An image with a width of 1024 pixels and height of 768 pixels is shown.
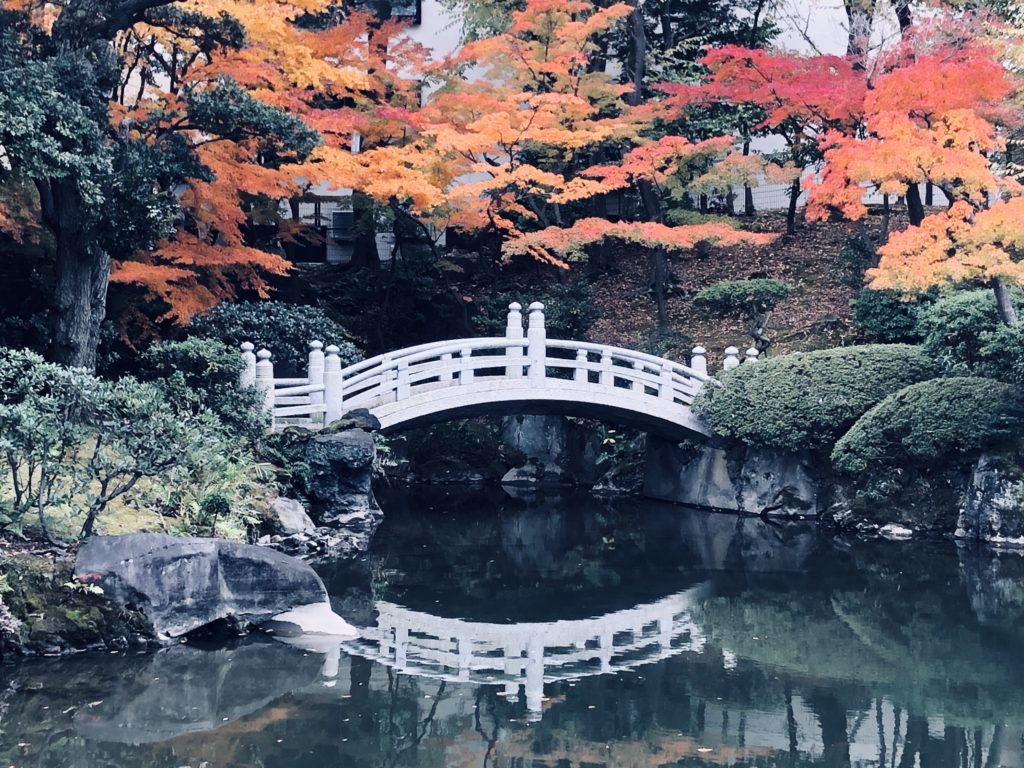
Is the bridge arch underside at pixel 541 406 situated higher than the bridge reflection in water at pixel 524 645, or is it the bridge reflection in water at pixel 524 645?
the bridge arch underside at pixel 541 406

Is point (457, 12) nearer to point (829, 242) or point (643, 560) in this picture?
point (829, 242)

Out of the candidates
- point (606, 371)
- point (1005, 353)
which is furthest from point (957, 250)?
point (606, 371)

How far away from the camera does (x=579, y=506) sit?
19.9 metres

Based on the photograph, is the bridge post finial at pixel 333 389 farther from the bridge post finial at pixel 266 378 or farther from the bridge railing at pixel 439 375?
the bridge post finial at pixel 266 378

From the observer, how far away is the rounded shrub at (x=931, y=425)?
614 inches

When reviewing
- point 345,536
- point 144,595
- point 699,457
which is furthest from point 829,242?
point 144,595

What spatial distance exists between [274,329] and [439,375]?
111 inches

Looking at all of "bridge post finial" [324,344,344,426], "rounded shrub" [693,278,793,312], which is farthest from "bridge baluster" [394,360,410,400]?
"rounded shrub" [693,278,793,312]

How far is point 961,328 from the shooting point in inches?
652

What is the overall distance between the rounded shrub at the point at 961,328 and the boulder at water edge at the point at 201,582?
943 cm

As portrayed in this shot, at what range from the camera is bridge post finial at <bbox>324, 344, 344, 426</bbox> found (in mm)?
16766

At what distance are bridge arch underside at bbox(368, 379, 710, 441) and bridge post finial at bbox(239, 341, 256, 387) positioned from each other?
1769mm

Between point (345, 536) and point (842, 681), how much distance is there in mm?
7362

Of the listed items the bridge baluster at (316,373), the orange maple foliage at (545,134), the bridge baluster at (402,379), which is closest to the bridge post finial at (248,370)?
the bridge baluster at (316,373)
